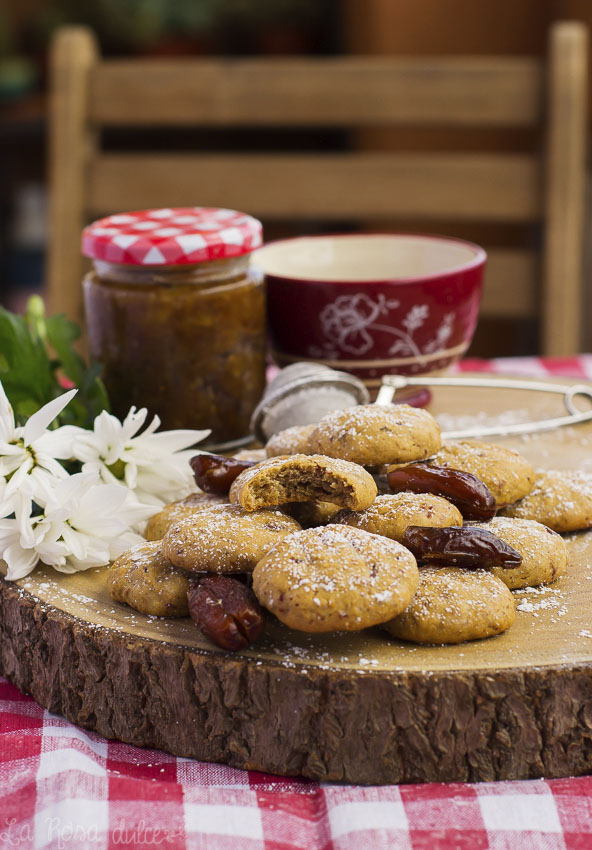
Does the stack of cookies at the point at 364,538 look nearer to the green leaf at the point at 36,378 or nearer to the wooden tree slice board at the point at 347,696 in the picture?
the wooden tree slice board at the point at 347,696

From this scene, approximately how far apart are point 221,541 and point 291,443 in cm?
17

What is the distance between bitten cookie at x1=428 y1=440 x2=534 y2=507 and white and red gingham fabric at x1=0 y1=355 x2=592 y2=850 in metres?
0.24

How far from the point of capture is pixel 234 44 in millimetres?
3592

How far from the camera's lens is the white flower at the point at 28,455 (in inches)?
31.3

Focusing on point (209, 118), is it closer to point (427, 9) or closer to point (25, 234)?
point (427, 9)

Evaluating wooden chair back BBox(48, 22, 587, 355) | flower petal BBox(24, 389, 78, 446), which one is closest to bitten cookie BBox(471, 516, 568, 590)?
flower petal BBox(24, 389, 78, 446)

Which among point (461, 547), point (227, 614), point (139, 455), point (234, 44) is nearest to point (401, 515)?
point (461, 547)

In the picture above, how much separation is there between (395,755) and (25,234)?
3660mm

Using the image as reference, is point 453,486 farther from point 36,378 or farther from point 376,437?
point 36,378

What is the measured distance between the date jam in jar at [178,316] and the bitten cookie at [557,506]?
0.34 metres

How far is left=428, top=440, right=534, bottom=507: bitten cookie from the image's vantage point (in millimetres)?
819

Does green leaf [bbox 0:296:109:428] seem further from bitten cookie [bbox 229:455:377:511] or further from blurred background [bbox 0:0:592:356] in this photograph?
blurred background [bbox 0:0:592:356]

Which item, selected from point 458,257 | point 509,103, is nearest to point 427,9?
point 509,103

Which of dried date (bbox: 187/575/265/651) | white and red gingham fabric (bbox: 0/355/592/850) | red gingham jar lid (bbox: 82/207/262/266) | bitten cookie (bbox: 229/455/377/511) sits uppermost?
red gingham jar lid (bbox: 82/207/262/266)
